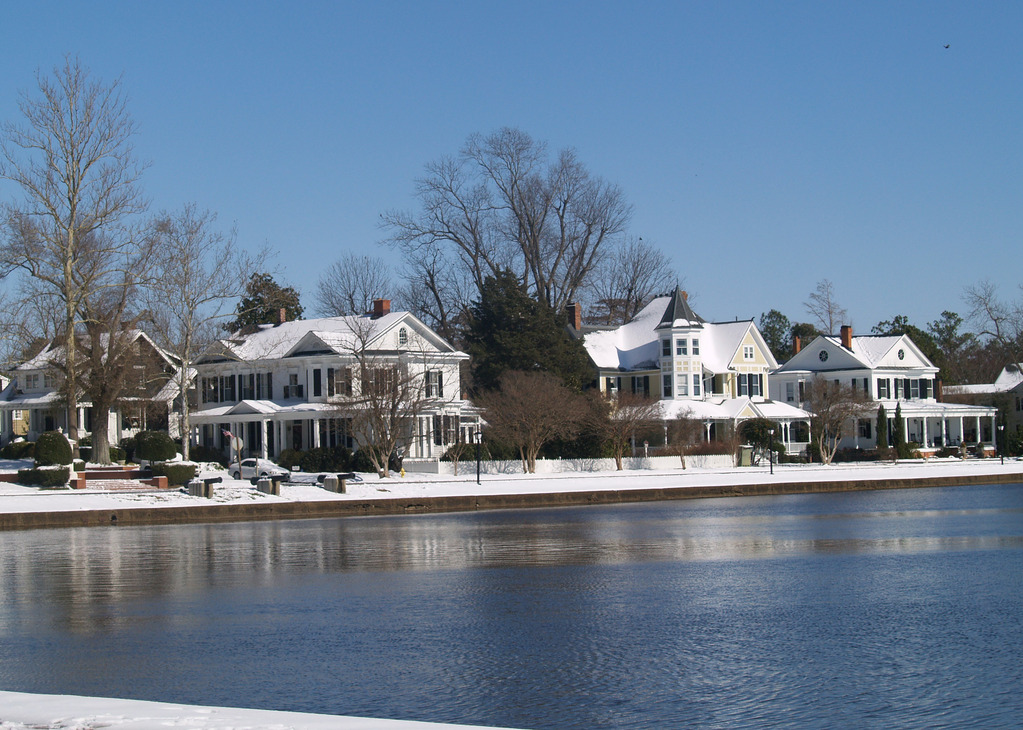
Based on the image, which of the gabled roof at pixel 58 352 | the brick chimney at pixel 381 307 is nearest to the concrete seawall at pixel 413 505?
the gabled roof at pixel 58 352

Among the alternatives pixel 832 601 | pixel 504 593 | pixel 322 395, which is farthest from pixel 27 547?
pixel 322 395

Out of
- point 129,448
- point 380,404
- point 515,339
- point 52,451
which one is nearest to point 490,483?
point 380,404

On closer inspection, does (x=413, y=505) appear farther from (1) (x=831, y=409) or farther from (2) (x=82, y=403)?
(1) (x=831, y=409)

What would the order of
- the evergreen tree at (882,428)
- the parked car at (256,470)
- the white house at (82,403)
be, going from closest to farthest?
the parked car at (256,470) < the white house at (82,403) < the evergreen tree at (882,428)

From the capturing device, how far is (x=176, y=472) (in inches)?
1802

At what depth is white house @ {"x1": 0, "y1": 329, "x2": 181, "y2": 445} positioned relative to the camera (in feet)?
186

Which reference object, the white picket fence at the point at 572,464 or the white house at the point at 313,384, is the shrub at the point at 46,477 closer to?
the white house at the point at 313,384

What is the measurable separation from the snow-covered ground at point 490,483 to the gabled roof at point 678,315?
1212cm

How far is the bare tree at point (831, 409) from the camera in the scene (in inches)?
2530

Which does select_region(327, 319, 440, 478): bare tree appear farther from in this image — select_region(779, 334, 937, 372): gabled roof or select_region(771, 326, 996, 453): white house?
select_region(779, 334, 937, 372): gabled roof

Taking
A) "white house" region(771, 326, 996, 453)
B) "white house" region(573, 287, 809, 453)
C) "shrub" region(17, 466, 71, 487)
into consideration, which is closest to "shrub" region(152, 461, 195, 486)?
"shrub" region(17, 466, 71, 487)

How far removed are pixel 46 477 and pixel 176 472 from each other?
4719 mm

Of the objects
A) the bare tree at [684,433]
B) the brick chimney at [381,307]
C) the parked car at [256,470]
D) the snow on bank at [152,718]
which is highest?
the brick chimney at [381,307]

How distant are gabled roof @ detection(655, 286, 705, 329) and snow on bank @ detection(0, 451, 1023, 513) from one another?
12087 mm
